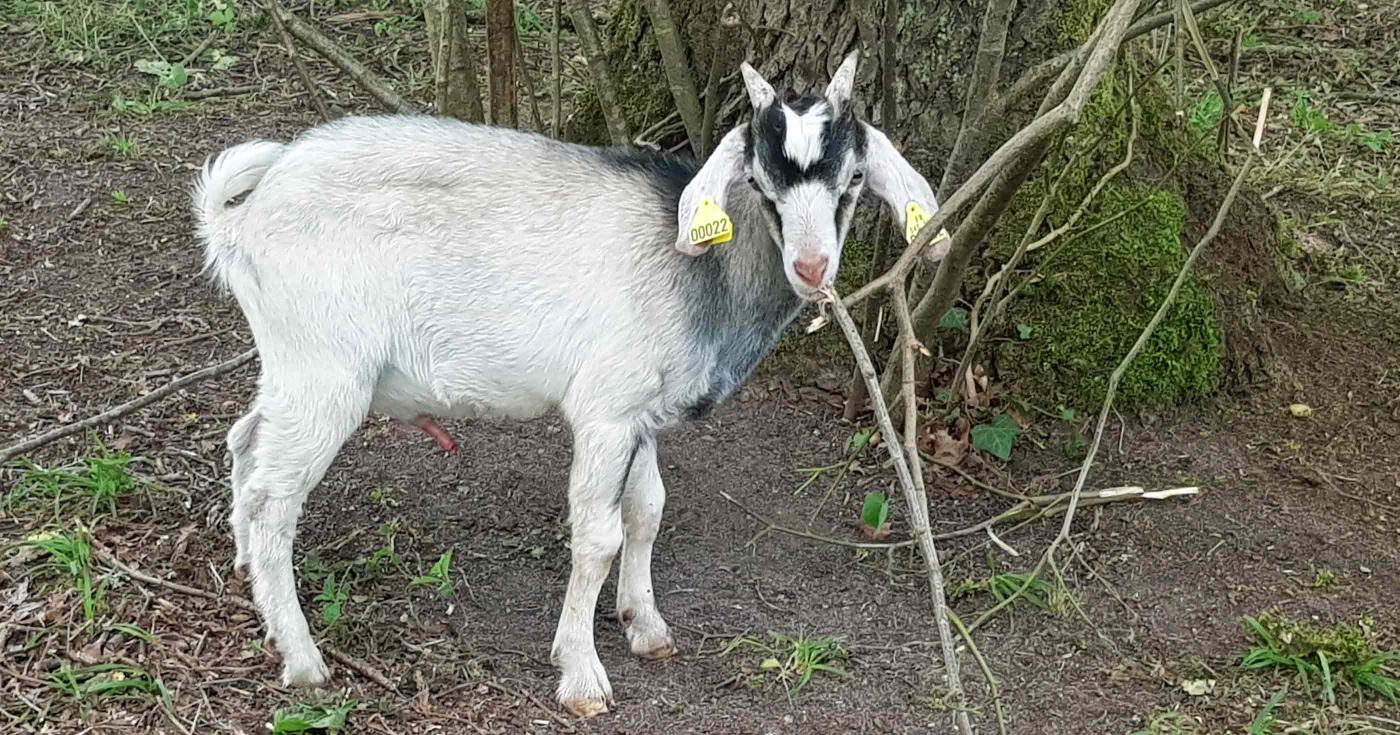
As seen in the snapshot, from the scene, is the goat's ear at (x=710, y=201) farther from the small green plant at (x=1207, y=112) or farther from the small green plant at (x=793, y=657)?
the small green plant at (x=1207, y=112)

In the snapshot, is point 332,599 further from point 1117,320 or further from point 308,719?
point 1117,320

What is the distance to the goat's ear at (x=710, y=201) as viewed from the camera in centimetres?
Answer: 400

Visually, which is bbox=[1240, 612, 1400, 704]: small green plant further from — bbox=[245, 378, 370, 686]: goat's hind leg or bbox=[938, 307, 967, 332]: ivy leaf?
bbox=[245, 378, 370, 686]: goat's hind leg

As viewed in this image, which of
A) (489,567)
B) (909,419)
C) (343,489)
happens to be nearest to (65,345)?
(343,489)

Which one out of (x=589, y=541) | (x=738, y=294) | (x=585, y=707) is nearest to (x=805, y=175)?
(x=738, y=294)

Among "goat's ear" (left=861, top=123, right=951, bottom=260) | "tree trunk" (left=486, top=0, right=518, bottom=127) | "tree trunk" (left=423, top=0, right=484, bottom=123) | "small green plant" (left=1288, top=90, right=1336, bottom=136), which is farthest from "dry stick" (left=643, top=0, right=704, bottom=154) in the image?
"small green plant" (left=1288, top=90, right=1336, bottom=136)

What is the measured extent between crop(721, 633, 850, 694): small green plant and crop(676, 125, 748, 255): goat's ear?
1227 mm

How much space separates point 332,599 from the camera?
15.0 ft

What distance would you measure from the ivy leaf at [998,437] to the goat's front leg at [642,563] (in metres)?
1.40

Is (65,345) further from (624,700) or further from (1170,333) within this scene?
(1170,333)

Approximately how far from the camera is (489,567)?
16.2ft

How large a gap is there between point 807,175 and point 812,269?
0.89ft

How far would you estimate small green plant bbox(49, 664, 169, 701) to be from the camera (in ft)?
13.4

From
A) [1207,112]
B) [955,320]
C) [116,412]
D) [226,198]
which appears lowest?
[116,412]
